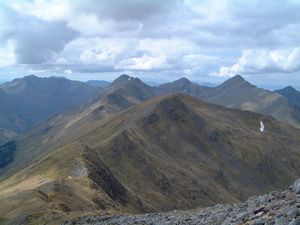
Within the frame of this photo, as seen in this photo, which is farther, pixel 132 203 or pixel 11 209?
pixel 132 203

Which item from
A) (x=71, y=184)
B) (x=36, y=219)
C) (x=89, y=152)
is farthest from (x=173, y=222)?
(x=89, y=152)

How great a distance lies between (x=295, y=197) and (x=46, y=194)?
8939 centimetres

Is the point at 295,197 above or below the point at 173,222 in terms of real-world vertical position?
above

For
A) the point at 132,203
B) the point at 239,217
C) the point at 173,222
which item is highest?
the point at 239,217

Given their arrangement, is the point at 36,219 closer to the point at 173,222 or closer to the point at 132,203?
the point at 173,222

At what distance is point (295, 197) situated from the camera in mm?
34625

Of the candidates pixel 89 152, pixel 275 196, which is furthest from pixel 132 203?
pixel 275 196

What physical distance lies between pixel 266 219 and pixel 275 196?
8108mm

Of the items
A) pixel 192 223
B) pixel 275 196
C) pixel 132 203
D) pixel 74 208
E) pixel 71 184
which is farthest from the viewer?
pixel 132 203

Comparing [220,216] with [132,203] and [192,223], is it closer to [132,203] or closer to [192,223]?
[192,223]

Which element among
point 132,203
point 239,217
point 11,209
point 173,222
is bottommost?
point 132,203

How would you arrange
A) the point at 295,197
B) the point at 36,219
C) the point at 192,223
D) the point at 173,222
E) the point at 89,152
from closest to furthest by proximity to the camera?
the point at 295,197 → the point at 192,223 → the point at 173,222 → the point at 36,219 → the point at 89,152

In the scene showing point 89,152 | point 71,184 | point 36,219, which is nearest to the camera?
point 36,219

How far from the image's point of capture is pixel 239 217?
35031 mm
